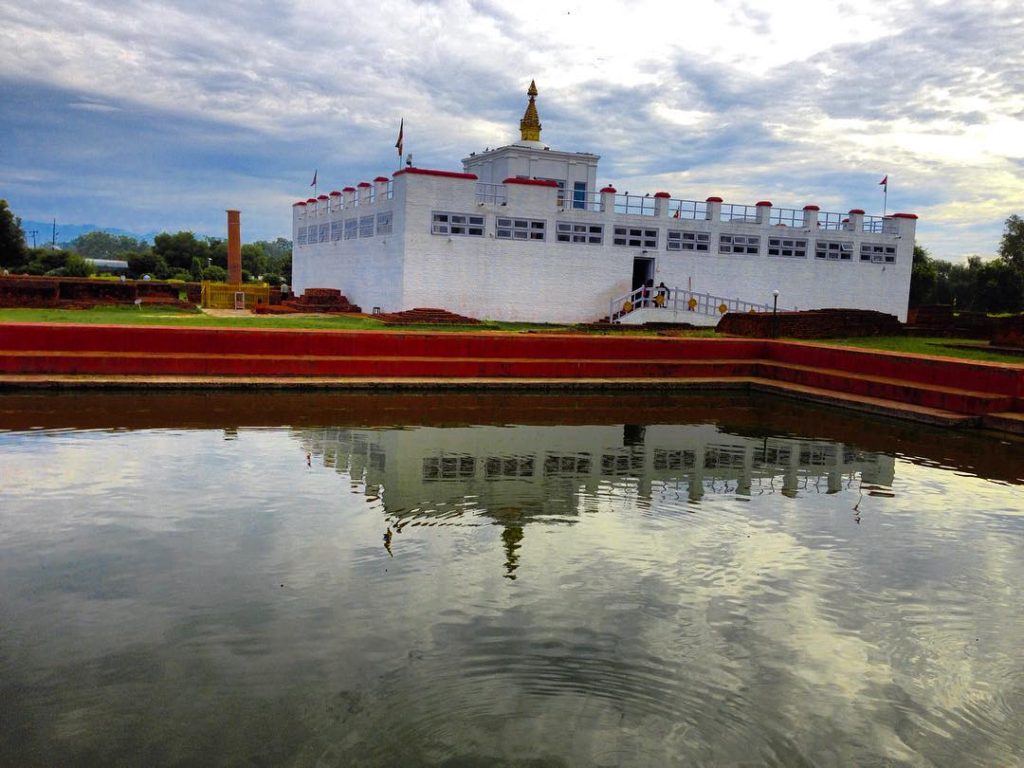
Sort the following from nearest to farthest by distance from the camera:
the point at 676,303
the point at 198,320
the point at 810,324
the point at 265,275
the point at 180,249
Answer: the point at 198,320
the point at 810,324
the point at 676,303
the point at 265,275
the point at 180,249

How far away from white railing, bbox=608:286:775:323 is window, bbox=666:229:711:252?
1806 mm

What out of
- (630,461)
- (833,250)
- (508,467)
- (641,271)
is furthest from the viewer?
(833,250)

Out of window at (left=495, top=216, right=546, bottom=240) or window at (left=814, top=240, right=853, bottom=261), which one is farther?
window at (left=814, top=240, right=853, bottom=261)

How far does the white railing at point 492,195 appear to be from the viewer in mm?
30562

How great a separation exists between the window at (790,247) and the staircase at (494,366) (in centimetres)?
1815

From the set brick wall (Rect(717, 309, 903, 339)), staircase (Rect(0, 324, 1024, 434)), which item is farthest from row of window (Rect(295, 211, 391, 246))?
staircase (Rect(0, 324, 1024, 434))

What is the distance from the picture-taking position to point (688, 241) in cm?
3397

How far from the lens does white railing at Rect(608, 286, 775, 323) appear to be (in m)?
31.6

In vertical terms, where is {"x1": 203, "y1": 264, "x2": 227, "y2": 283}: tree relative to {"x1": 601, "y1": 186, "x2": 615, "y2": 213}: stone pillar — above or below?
below

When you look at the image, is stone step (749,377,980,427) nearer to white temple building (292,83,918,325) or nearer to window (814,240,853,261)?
white temple building (292,83,918,325)

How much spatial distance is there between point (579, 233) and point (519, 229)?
7.99ft

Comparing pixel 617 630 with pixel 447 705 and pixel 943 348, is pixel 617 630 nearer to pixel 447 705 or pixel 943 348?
pixel 447 705

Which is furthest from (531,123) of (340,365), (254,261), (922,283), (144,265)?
(254,261)

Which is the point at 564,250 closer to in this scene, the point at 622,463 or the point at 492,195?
the point at 492,195
